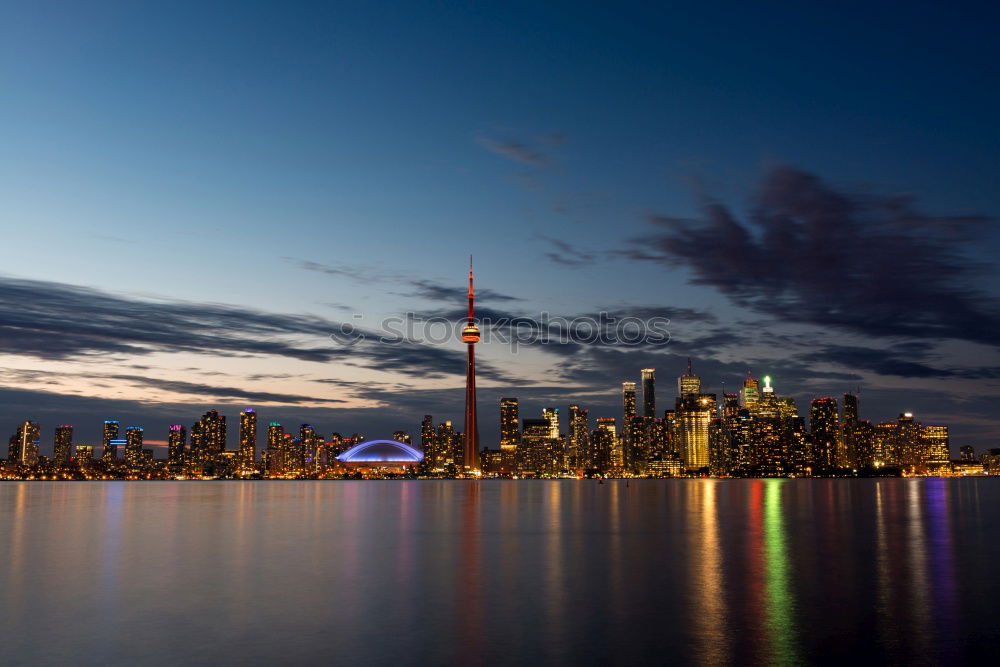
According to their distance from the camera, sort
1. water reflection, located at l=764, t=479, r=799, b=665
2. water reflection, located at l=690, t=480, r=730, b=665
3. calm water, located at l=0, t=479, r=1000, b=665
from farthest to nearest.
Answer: calm water, located at l=0, t=479, r=1000, b=665 → water reflection, located at l=690, t=480, r=730, b=665 → water reflection, located at l=764, t=479, r=799, b=665

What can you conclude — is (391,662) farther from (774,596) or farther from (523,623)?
(774,596)

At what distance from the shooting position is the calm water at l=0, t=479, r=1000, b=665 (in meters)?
22.9

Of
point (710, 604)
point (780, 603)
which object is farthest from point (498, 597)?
point (780, 603)

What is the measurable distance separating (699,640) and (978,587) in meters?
17.6

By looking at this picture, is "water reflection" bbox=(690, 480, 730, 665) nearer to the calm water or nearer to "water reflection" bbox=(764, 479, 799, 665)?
the calm water

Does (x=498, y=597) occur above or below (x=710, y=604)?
below

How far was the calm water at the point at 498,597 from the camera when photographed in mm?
22859

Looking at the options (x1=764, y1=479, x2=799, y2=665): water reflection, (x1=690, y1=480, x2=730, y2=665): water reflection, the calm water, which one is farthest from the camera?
the calm water

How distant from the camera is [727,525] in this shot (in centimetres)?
7181

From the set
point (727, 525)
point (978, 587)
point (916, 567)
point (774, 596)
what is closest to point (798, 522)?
point (727, 525)

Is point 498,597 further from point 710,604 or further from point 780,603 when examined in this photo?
point 780,603

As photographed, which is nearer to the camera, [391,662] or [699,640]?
[391,662]

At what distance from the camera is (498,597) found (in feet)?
106

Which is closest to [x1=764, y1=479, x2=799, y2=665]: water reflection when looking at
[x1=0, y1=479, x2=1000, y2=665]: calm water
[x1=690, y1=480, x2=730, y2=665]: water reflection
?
[x1=0, y1=479, x2=1000, y2=665]: calm water
